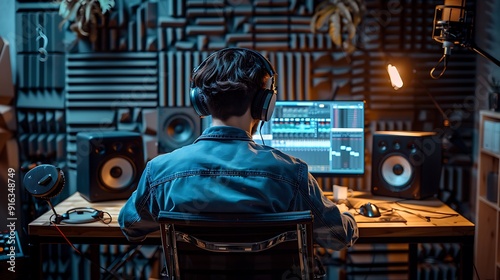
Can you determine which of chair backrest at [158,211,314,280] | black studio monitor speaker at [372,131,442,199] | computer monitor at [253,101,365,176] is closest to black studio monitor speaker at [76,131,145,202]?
computer monitor at [253,101,365,176]

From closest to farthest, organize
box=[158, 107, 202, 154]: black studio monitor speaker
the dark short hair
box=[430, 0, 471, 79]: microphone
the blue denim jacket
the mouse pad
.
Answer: the blue denim jacket < the dark short hair < the mouse pad < box=[430, 0, 471, 79]: microphone < box=[158, 107, 202, 154]: black studio monitor speaker

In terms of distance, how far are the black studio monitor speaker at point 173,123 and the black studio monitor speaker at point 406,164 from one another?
3.13ft

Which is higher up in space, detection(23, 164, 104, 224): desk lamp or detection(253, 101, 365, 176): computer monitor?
detection(253, 101, 365, 176): computer monitor

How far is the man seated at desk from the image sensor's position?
162cm

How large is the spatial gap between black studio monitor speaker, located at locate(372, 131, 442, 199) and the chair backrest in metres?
1.38

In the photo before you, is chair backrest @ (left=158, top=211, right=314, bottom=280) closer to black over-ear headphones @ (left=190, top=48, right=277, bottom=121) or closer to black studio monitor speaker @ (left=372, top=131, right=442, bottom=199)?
black over-ear headphones @ (left=190, top=48, right=277, bottom=121)

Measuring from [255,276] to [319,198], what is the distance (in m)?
0.34

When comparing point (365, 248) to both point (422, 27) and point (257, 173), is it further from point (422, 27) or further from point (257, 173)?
point (257, 173)

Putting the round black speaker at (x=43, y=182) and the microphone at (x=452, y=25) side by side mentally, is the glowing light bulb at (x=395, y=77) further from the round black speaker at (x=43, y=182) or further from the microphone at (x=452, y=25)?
the round black speaker at (x=43, y=182)

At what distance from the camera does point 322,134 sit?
2.94 meters

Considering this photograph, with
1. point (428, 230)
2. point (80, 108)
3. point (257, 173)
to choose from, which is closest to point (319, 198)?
point (257, 173)

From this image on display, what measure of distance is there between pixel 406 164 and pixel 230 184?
1528 millimetres

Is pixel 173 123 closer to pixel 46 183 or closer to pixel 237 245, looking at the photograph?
pixel 46 183

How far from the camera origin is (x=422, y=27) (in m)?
3.74
